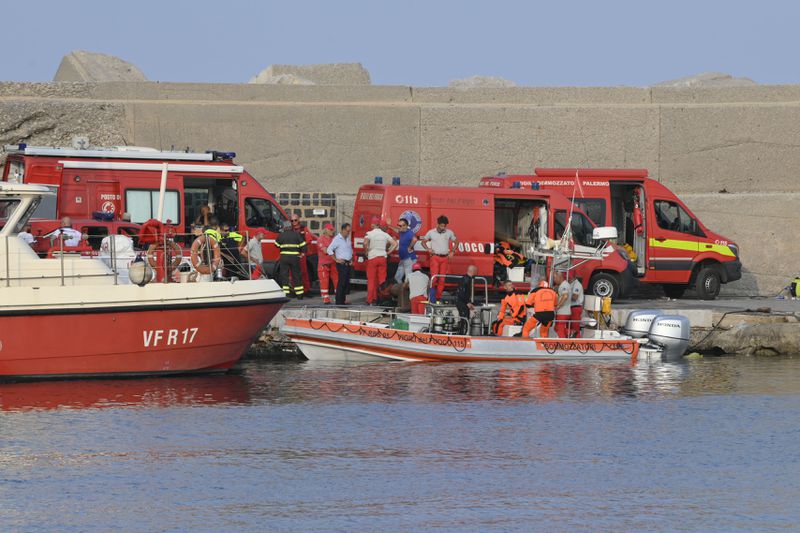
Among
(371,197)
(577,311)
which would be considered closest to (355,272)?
(371,197)

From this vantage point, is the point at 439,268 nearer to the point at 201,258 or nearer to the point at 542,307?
the point at 542,307

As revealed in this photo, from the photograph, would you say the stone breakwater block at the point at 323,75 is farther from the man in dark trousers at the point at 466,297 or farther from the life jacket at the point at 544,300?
the life jacket at the point at 544,300

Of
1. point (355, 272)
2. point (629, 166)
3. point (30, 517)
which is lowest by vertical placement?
point (30, 517)

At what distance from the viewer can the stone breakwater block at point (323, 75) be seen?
3294 centimetres

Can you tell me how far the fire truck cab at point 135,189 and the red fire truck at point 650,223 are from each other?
3.94 m

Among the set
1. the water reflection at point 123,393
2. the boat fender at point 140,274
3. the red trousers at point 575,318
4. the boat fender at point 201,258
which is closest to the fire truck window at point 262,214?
the boat fender at point 201,258

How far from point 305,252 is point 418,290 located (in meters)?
2.59

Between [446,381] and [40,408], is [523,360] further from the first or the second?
[40,408]

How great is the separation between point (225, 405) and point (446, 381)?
3.20 m

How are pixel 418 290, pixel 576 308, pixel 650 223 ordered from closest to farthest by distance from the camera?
1. pixel 576 308
2. pixel 418 290
3. pixel 650 223

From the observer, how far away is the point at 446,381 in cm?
1880

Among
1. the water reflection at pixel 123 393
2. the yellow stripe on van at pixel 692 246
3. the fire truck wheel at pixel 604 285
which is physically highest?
the yellow stripe on van at pixel 692 246

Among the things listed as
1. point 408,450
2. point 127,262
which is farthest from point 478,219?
point 408,450

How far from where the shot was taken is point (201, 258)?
755 inches
